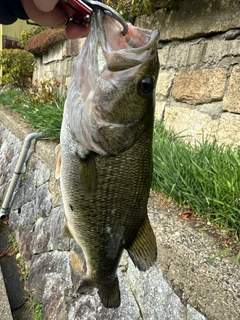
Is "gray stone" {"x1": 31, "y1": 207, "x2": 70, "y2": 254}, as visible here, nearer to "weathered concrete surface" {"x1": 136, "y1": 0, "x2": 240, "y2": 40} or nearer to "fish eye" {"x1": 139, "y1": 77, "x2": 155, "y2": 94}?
"weathered concrete surface" {"x1": 136, "y1": 0, "x2": 240, "y2": 40}

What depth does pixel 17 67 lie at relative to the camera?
10.0 meters

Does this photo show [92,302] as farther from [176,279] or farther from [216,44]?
[216,44]

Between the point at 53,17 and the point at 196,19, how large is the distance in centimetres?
236

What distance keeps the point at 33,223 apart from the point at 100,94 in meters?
3.41

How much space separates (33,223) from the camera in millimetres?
4340

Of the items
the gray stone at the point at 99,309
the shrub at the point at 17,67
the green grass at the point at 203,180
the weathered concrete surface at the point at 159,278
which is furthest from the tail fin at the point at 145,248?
the shrub at the point at 17,67

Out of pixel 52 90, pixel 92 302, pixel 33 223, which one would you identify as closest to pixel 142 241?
pixel 92 302

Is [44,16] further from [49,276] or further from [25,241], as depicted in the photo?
[25,241]

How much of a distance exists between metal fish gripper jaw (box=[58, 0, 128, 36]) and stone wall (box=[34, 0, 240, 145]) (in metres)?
2.06

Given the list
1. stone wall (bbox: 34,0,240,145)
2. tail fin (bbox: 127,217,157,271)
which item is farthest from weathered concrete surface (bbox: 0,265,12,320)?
stone wall (bbox: 34,0,240,145)

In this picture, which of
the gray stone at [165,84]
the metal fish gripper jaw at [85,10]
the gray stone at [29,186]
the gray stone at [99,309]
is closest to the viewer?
the metal fish gripper jaw at [85,10]

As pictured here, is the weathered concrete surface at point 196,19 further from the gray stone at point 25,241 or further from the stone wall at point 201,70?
the gray stone at point 25,241

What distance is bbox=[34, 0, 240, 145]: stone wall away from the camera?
3.13 m

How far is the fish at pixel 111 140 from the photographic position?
1.18 m
